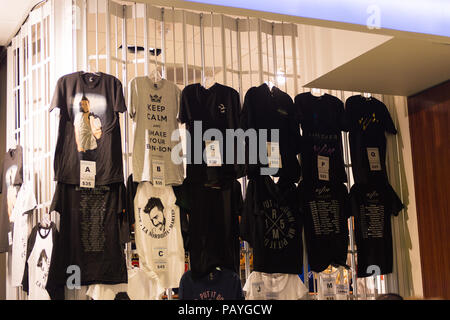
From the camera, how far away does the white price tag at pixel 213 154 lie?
3859 millimetres

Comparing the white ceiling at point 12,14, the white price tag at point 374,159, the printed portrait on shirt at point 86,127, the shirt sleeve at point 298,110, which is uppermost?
the white ceiling at point 12,14

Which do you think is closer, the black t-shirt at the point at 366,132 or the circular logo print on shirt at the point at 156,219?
the circular logo print on shirt at the point at 156,219

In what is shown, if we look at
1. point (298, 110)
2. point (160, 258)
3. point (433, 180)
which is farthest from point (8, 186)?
point (433, 180)

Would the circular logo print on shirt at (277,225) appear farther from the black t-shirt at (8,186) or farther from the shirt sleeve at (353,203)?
the black t-shirt at (8,186)

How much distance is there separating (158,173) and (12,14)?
226 centimetres

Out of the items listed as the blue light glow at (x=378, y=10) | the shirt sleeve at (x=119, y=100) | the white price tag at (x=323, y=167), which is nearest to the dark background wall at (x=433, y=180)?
the white price tag at (x=323, y=167)

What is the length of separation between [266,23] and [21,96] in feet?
Answer: 7.07

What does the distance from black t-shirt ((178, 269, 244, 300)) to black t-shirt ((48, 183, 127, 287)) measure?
1.34 ft

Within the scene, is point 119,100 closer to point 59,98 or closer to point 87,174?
point 59,98

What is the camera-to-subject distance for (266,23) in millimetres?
4559

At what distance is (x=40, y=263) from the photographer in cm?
378

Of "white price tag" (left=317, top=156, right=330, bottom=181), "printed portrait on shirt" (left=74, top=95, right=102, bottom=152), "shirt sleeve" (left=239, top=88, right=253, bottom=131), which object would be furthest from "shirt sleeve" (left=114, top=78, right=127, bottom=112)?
"white price tag" (left=317, top=156, right=330, bottom=181)

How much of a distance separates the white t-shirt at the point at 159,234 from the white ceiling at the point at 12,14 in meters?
2.01
